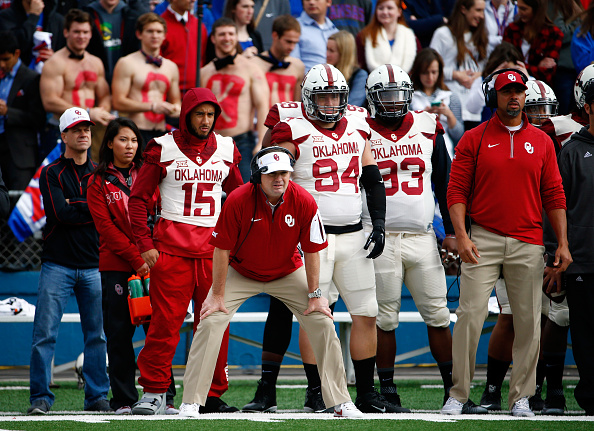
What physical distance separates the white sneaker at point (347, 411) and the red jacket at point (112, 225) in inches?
70.2

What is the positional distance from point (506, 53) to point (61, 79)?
465 cm

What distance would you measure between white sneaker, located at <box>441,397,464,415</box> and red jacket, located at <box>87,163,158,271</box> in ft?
7.78

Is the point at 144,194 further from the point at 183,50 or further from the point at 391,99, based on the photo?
the point at 183,50

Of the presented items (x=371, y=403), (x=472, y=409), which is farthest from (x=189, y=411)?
(x=472, y=409)

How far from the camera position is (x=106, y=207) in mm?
6691

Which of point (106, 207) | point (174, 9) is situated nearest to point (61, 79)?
point (174, 9)

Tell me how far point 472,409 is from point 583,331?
0.94 meters

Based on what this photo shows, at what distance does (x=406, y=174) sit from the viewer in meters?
6.79

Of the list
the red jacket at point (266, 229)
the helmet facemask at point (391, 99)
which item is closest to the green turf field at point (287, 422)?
the red jacket at point (266, 229)

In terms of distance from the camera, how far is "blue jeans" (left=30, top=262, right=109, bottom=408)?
6.81 meters

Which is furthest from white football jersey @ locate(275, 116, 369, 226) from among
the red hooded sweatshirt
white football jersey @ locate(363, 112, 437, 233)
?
the red hooded sweatshirt

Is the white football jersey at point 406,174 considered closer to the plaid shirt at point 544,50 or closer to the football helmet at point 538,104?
the football helmet at point 538,104

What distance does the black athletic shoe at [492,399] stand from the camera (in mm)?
6473

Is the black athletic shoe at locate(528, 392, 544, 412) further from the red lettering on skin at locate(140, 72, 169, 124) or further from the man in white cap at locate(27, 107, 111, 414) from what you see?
the red lettering on skin at locate(140, 72, 169, 124)
